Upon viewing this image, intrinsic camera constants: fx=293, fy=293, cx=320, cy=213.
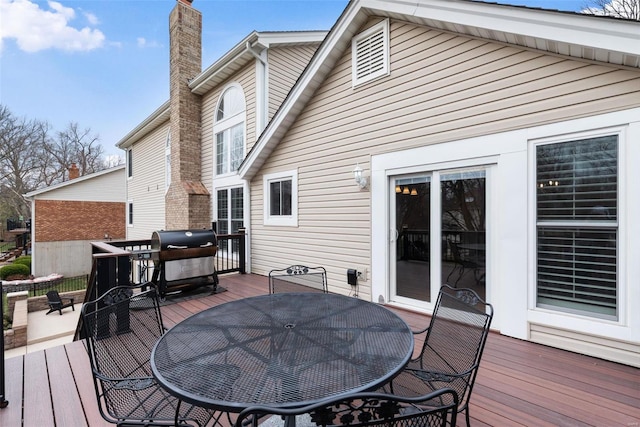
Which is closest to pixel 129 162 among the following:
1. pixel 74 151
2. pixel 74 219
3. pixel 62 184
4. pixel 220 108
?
pixel 62 184

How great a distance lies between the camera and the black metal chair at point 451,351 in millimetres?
1763

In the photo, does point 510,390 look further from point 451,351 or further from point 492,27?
point 492,27

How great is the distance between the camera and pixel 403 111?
14.1ft

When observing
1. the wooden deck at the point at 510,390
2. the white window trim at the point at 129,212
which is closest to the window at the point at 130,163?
the white window trim at the point at 129,212

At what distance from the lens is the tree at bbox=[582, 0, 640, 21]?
8113 millimetres

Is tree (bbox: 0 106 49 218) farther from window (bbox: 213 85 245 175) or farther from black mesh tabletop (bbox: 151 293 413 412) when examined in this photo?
black mesh tabletop (bbox: 151 293 413 412)

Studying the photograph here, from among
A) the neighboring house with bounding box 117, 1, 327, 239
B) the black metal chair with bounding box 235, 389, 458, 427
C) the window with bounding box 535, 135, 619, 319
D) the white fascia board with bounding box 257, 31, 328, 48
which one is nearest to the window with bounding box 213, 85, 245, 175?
the neighboring house with bounding box 117, 1, 327, 239

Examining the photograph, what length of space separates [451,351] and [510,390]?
2.92 feet

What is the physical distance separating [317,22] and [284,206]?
809 centimetres

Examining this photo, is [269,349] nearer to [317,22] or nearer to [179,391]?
[179,391]

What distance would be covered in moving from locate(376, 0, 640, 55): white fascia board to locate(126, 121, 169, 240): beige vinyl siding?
10.9m

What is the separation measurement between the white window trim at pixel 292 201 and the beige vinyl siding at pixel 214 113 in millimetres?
1617

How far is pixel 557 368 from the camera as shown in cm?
269

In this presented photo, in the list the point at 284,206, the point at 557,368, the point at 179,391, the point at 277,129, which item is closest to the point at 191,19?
the point at 277,129
